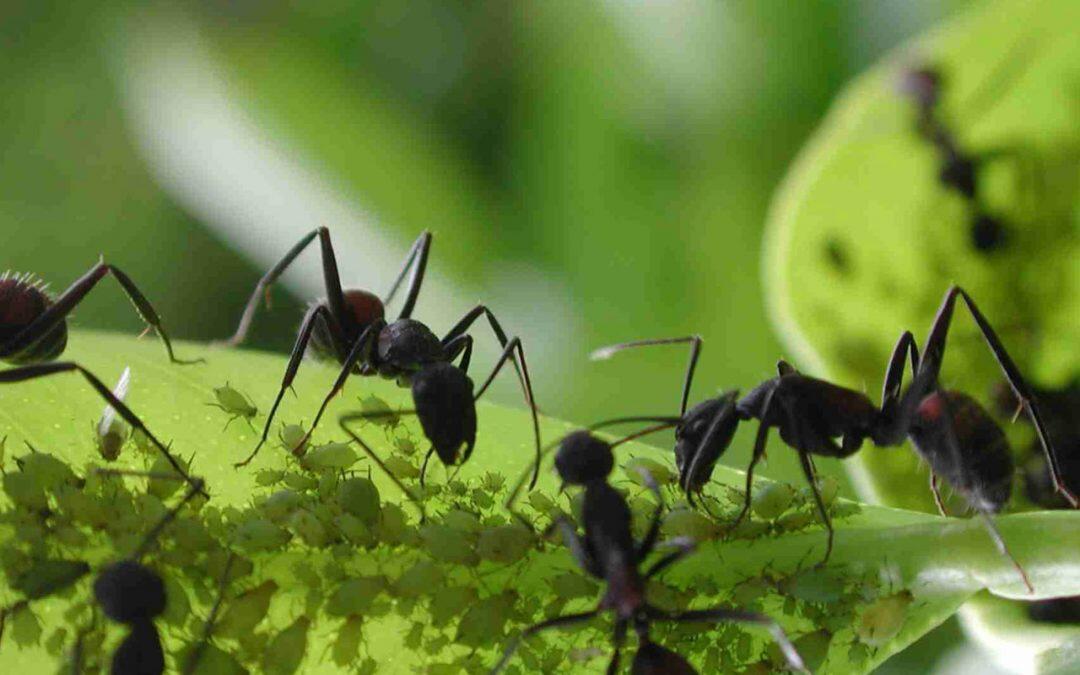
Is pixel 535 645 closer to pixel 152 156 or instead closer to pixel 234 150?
pixel 234 150

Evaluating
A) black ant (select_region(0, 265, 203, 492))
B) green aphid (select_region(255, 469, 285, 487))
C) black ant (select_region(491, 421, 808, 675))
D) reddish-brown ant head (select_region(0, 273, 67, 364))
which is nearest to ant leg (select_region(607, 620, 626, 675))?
black ant (select_region(491, 421, 808, 675))

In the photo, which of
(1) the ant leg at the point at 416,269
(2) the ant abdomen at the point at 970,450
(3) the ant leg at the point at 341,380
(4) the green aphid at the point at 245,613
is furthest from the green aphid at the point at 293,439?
(1) the ant leg at the point at 416,269

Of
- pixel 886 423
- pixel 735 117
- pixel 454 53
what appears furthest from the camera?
pixel 454 53

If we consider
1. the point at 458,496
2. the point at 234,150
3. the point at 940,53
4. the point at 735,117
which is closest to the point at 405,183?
the point at 234,150

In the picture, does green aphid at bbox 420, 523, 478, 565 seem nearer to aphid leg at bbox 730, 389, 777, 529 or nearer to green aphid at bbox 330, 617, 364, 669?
green aphid at bbox 330, 617, 364, 669

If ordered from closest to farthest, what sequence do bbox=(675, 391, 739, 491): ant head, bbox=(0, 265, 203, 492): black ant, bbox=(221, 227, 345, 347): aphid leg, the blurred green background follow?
bbox=(675, 391, 739, 491): ant head → bbox=(0, 265, 203, 492): black ant → bbox=(221, 227, 345, 347): aphid leg → the blurred green background

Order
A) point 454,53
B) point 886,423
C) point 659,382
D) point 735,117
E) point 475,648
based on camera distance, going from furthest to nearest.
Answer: point 454,53 → point 735,117 → point 659,382 → point 886,423 → point 475,648
